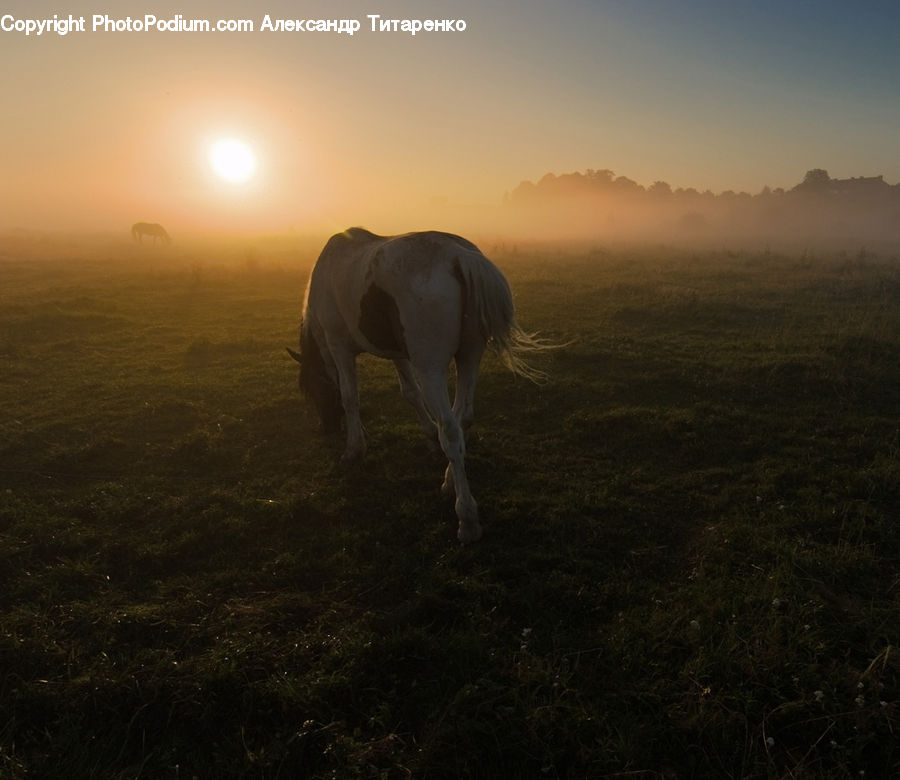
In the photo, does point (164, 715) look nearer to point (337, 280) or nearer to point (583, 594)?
point (583, 594)

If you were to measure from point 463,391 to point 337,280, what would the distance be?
1.88m

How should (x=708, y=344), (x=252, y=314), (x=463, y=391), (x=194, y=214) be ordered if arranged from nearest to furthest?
(x=463, y=391) → (x=708, y=344) → (x=252, y=314) → (x=194, y=214)

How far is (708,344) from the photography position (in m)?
10.4

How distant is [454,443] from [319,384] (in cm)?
279

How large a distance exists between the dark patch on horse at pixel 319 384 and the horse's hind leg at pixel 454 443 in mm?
2489

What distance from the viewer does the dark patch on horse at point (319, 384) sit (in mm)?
6641

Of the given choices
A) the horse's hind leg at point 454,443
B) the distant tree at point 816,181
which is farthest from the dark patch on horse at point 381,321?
the distant tree at point 816,181

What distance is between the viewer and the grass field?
Answer: 8.87 ft

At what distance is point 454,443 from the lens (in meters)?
4.62

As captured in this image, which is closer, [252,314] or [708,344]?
[708,344]

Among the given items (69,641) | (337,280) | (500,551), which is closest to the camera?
(69,641)

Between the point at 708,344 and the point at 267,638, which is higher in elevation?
the point at 708,344

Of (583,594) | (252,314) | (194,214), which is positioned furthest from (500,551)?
(194,214)

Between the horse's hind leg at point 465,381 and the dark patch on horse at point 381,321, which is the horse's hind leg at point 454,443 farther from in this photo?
the dark patch on horse at point 381,321
